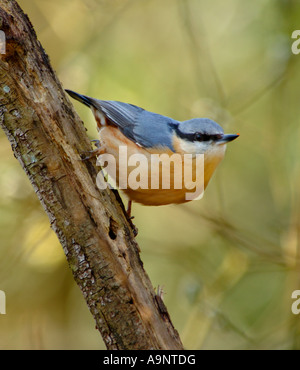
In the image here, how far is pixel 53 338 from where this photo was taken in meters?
3.85

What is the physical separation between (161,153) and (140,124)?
31 cm

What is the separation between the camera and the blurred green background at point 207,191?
11.3 feet

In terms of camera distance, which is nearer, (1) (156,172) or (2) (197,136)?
(1) (156,172)

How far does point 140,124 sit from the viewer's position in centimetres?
302

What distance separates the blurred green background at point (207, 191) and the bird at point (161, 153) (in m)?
0.69

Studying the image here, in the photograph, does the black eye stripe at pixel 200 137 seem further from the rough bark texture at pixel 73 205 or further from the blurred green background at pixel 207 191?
the rough bark texture at pixel 73 205

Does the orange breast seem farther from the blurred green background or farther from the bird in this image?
the blurred green background

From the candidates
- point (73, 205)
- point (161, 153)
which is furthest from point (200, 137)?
point (73, 205)

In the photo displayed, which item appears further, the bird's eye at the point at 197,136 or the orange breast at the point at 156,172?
the bird's eye at the point at 197,136

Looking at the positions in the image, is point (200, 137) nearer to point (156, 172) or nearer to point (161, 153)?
point (161, 153)

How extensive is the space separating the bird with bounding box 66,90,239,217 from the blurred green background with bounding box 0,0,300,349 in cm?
69

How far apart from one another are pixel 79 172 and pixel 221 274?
1679mm

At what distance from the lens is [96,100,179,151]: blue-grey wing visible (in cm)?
291

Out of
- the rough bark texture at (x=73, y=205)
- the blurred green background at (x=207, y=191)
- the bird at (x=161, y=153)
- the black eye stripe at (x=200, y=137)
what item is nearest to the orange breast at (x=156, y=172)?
the bird at (x=161, y=153)
